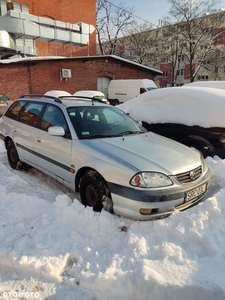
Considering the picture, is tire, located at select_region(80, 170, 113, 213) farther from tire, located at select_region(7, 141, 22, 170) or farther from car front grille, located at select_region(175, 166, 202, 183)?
tire, located at select_region(7, 141, 22, 170)

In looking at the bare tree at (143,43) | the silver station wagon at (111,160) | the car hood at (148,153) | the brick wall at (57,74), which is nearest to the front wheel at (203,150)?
the silver station wagon at (111,160)

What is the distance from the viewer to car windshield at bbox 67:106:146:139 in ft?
11.2

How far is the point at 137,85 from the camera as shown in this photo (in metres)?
18.9

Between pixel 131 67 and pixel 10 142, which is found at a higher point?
pixel 131 67

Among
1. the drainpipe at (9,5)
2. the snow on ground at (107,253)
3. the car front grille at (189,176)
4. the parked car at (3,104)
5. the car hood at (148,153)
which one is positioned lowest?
the snow on ground at (107,253)

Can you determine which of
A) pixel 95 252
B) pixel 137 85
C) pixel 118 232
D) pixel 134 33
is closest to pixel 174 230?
pixel 118 232

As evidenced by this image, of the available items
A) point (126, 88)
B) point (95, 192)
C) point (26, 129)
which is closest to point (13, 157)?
point (26, 129)

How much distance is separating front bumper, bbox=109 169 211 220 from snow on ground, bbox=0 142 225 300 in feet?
0.38

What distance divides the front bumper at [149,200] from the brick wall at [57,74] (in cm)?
1676

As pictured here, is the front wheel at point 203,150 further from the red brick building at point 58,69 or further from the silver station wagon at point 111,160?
the red brick building at point 58,69

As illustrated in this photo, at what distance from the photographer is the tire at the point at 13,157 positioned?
4.77 metres

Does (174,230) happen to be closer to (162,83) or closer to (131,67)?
(131,67)

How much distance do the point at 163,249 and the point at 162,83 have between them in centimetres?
4413

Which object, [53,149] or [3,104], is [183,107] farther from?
[3,104]
